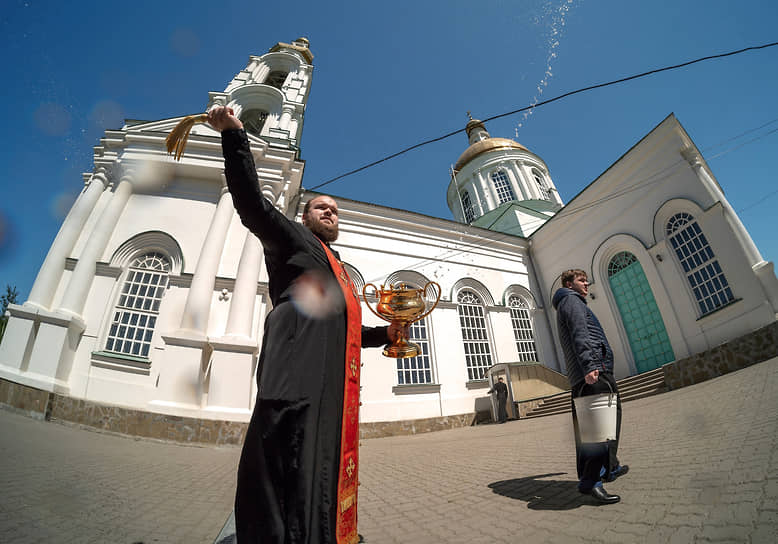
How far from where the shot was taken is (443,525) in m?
2.13

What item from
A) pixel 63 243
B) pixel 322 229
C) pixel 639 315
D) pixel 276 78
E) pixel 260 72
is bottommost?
pixel 322 229

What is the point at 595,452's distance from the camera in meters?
2.36

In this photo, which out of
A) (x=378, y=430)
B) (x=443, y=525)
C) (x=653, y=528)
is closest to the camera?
(x=653, y=528)

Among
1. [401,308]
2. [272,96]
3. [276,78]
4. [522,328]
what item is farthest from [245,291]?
[276,78]

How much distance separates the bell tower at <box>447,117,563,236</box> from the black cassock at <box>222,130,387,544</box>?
1900 centimetres

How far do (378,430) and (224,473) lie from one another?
5997mm

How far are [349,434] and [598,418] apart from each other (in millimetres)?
2177

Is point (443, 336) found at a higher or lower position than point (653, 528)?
higher

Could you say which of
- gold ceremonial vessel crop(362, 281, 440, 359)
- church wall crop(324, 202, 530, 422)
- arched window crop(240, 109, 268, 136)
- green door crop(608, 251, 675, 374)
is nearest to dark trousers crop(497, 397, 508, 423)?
church wall crop(324, 202, 530, 422)

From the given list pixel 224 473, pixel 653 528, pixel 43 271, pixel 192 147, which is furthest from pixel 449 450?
pixel 192 147

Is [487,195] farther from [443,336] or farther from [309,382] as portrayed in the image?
[309,382]

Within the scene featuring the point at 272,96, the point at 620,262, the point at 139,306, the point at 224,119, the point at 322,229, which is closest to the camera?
the point at 224,119

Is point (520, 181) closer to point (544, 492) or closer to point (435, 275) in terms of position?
point (435, 275)

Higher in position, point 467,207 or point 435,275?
point 467,207
